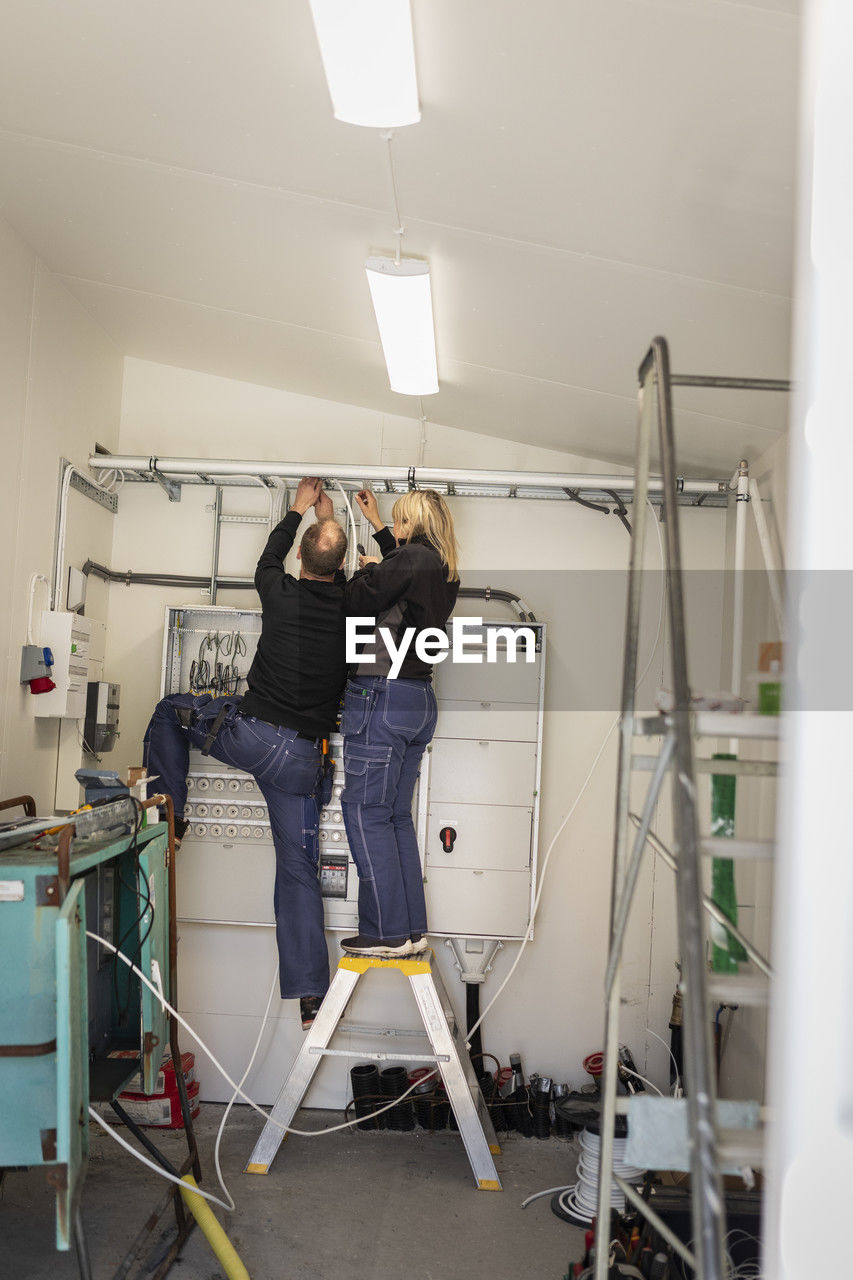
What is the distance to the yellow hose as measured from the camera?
3020 mm

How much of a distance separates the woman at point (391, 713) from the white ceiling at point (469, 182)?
71 cm

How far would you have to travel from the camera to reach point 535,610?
4.86 meters

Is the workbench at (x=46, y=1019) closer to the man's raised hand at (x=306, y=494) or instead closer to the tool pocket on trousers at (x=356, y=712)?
the tool pocket on trousers at (x=356, y=712)

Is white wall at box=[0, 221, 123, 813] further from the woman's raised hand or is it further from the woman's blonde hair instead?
the woman's blonde hair

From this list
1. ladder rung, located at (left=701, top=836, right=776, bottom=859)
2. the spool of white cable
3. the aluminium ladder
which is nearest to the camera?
the aluminium ladder

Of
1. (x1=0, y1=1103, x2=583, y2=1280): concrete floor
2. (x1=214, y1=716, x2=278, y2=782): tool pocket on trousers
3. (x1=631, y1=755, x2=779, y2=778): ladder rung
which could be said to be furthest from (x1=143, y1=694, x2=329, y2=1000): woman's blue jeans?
(x1=631, y1=755, x2=779, y2=778): ladder rung

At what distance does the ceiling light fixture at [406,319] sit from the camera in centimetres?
295

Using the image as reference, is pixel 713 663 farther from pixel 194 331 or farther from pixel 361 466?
pixel 194 331

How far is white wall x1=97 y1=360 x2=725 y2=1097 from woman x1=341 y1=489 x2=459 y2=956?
695 millimetres

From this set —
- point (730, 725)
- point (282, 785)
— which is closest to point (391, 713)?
point (282, 785)

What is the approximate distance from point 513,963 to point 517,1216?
1.19 m

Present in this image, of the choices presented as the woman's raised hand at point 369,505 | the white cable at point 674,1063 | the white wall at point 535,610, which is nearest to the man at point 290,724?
the woman's raised hand at point 369,505

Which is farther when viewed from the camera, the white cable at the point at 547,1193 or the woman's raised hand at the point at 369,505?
the woman's raised hand at the point at 369,505

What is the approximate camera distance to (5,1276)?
10.1 feet
